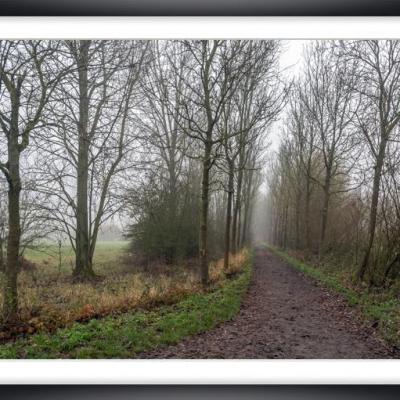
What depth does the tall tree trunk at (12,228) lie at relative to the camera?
5.00 meters

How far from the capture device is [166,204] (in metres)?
11.2

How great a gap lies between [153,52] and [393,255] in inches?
295

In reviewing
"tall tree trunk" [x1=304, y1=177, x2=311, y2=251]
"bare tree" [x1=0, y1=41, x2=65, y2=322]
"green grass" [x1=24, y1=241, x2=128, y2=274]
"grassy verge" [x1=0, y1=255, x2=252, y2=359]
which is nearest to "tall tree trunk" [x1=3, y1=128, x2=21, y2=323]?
"bare tree" [x1=0, y1=41, x2=65, y2=322]

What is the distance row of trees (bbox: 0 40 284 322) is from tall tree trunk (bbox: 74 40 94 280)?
26mm

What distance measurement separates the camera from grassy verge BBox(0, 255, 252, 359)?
4.29 metres

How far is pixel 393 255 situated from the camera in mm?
7277

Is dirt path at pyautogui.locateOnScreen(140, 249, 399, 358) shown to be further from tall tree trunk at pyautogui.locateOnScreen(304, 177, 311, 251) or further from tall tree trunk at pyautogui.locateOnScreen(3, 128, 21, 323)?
tall tree trunk at pyautogui.locateOnScreen(304, 177, 311, 251)

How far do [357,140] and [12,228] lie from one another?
8.61m

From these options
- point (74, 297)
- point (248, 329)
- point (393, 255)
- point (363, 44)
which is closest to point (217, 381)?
point (248, 329)

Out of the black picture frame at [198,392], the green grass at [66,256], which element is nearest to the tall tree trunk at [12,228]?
the green grass at [66,256]

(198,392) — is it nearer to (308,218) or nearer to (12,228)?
(12,228)

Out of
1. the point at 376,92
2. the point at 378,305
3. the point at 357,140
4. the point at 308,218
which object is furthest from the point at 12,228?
the point at 308,218

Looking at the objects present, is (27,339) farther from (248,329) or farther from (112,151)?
(112,151)
